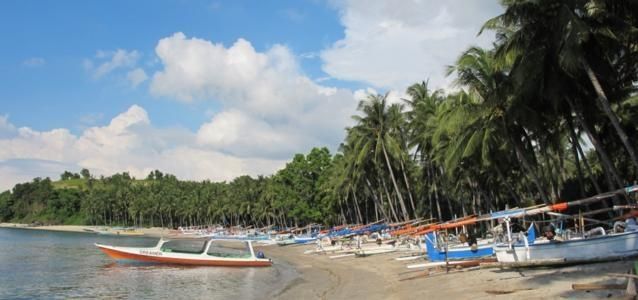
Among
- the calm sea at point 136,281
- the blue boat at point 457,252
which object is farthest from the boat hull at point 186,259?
the blue boat at point 457,252

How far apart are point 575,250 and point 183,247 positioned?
85.8 feet

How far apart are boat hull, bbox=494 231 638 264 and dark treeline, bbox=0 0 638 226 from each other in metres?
4.28

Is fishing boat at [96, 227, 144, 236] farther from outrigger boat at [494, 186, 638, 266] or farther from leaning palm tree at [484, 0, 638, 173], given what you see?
outrigger boat at [494, 186, 638, 266]

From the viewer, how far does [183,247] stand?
36.4 metres

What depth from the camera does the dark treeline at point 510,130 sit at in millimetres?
21500

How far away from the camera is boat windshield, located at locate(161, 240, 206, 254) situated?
35.5 meters

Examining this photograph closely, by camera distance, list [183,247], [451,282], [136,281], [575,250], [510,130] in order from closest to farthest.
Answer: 1. [575,250]
2. [451,282]
3. [136,281]
4. [510,130]
5. [183,247]

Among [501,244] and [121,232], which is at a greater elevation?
[121,232]

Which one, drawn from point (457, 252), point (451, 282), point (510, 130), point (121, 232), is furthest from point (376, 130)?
point (121, 232)

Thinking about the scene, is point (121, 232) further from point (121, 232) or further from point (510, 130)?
point (510, 130)

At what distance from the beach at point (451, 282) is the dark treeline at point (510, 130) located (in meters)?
6.68

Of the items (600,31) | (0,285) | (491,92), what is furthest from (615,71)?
(0,285)

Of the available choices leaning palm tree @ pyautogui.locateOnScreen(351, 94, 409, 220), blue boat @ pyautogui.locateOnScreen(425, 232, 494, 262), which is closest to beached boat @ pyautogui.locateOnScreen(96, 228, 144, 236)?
leaning palm tree @ pyautogui.locateOnScreen(351, 94, 409, 220)

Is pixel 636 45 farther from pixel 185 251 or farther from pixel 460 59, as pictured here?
pixel 185 251
